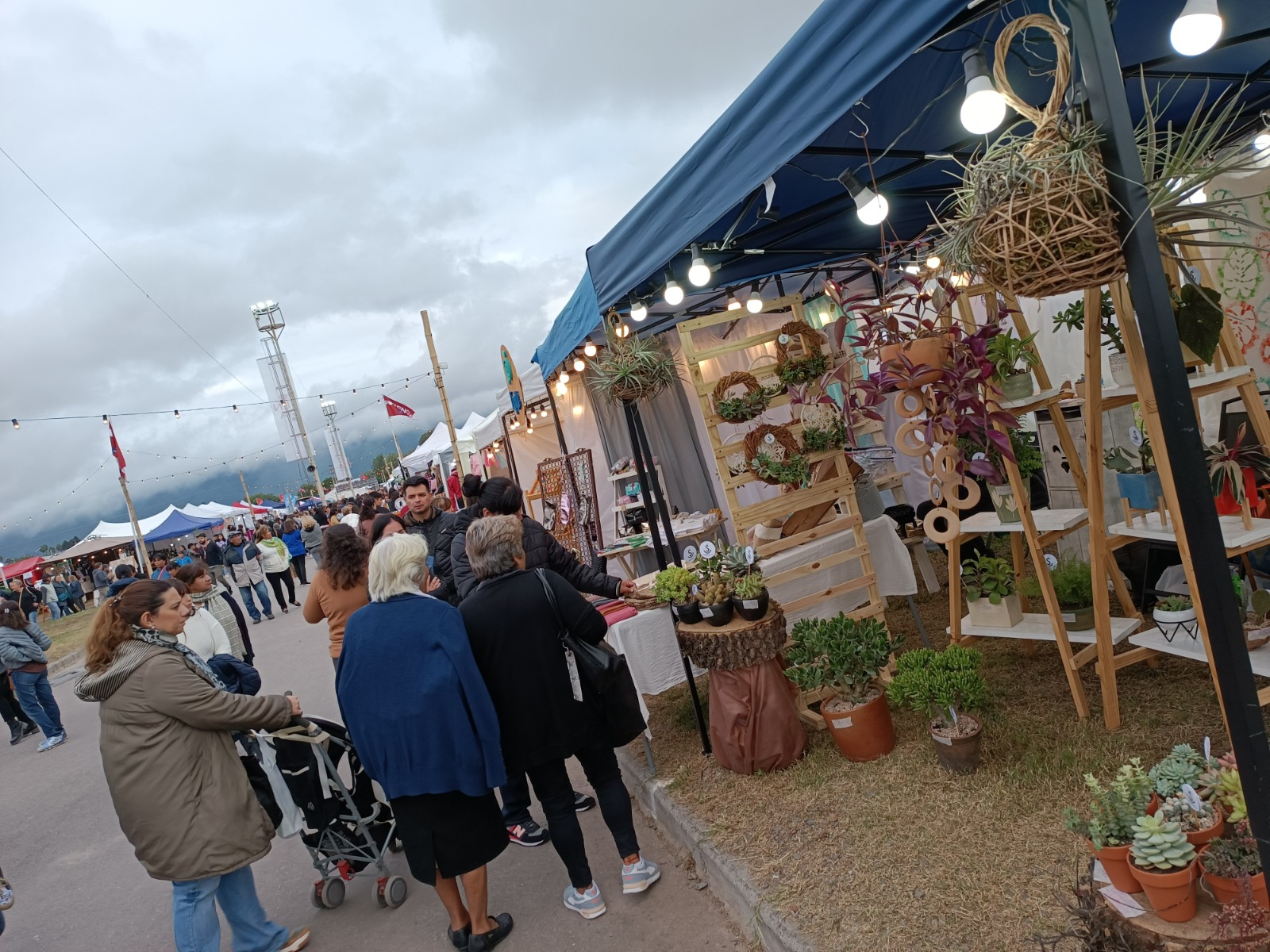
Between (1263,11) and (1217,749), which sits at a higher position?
(1263,11)

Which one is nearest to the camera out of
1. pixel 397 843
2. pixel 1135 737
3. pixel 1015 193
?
pixel 1015 193

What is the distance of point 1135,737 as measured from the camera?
125 inches

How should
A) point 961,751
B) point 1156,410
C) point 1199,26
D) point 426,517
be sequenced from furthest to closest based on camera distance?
1. point 426,517
2. point 961,751
3. point 1156,410
4. point 1199,26

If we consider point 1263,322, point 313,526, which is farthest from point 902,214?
point 313,526

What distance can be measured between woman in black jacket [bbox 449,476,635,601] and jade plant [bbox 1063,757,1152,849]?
7.77 feet

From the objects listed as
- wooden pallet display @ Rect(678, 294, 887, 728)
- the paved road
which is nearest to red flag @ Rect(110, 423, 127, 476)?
the paved road

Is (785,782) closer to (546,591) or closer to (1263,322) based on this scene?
(546,591)

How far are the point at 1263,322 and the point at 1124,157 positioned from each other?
3.83 m

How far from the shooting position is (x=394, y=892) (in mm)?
3645

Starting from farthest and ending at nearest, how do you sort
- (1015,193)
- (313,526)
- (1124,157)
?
1. (313,526)
2. (1015,193)
3. (1124,157)

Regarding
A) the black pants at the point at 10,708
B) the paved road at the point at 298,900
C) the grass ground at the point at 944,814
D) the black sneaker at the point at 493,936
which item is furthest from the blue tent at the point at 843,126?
the black pants at the point at 10,708

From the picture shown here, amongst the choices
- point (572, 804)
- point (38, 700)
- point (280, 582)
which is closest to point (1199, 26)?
point (572, 804)

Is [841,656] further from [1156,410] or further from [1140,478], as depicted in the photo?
[1156,410]

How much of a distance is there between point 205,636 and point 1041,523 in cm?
483
